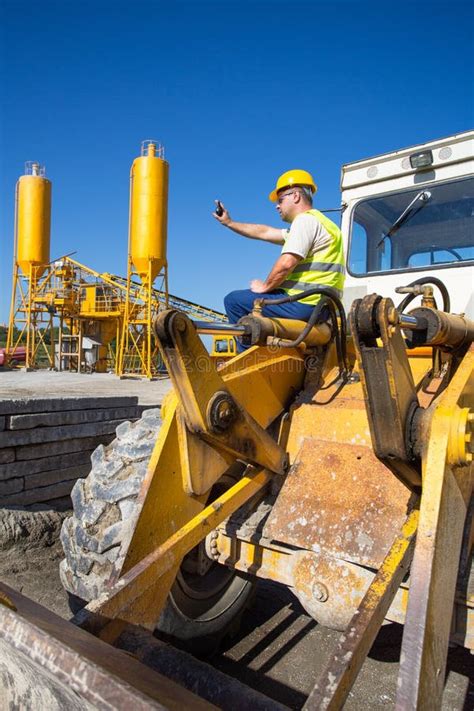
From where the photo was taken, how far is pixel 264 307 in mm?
2924

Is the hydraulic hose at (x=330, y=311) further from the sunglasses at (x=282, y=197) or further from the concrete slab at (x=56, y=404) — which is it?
the concrete slab at (x=56, y=404)

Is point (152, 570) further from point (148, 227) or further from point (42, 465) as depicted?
point (148, 227)

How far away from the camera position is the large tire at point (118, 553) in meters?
2.49

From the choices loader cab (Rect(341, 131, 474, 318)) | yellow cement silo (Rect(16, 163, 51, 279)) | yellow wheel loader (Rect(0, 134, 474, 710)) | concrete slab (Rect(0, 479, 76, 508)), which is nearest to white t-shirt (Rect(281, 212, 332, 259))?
yellow wheel loader (Rect(0, 134, 474, 710))

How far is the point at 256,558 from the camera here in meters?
2.33

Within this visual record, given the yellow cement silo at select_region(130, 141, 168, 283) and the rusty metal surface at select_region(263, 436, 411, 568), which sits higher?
the yellow cement silo at select_region(130, 141, 168, 283)

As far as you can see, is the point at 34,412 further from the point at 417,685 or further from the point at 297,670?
the point at 417,685

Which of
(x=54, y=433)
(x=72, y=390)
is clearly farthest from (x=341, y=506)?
(x=72, y=390)

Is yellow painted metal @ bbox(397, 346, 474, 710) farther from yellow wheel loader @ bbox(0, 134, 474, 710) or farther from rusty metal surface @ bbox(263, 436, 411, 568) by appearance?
rusty metal surface @ bbox(263, 436, 411, 568)

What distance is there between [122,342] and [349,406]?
22.0 meters

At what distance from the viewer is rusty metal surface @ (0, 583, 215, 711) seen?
0.99 m

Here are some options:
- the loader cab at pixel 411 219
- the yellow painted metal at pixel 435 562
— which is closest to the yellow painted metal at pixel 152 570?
the yellow painted metal at pixel 435 562

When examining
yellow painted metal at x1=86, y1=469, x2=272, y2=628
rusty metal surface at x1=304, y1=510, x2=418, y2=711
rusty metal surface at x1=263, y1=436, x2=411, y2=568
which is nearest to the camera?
rusty metal surface at x1=304, y1=510, x2=418, y2=711

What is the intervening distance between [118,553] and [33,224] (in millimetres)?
28314
